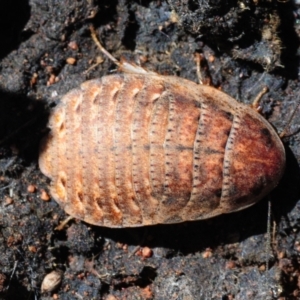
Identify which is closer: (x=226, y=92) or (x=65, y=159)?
(x=65, y=159)

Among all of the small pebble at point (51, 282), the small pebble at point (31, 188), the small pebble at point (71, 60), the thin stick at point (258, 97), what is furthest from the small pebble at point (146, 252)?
the small pebble at point (71, 60)

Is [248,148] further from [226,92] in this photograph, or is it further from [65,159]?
[65,159]

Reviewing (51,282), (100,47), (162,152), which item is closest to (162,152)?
(162,152)

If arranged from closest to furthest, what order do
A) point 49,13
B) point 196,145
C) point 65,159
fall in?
point 196,145
point 65,159
point 49,13

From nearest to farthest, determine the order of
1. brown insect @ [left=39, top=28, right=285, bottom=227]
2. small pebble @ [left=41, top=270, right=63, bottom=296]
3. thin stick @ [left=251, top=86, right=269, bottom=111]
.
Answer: brown insect @ [left=39, top=28, right=285, bottom=227]
thin stick @ [left=251, top=86, right=269, bottom=111]
small pebble @ [left=41, top=270, right=63, bottom=296]

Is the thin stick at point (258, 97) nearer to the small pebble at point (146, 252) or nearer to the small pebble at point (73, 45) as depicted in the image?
the small pebble at point (146, 252)

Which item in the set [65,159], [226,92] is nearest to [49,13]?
[65,159]

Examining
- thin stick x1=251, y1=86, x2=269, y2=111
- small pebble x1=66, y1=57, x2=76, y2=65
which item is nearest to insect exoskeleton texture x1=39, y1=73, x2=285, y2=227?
thin stick x1=251, y1=86, x2=269, y2=111

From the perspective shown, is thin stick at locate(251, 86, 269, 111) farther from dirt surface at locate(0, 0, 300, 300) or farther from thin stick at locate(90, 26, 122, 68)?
thin stick at locate(90, 26, 122, 68)
